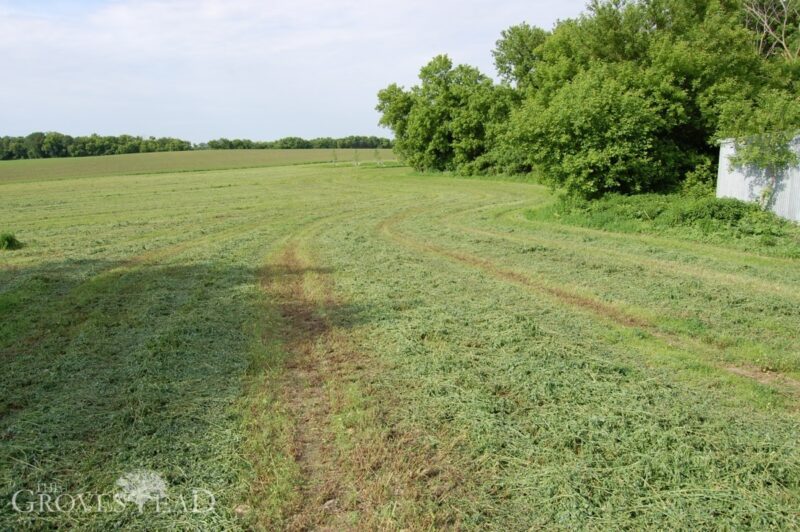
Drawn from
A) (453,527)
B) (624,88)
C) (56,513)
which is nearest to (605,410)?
(453,527)

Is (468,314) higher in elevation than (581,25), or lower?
lower

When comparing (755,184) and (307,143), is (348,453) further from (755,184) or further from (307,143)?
(307,143)

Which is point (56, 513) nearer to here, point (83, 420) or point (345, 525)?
point (83, 420)

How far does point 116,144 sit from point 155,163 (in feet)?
118

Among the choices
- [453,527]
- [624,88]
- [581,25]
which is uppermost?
[581,25]

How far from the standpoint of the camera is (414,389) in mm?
4711

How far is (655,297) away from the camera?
7.59 metres

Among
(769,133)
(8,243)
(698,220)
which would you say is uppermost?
(769,133)

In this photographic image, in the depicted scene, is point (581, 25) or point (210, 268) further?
point (581, 25)

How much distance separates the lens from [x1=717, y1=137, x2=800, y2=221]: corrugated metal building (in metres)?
12.6

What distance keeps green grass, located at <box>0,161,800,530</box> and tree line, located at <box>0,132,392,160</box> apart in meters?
94.5

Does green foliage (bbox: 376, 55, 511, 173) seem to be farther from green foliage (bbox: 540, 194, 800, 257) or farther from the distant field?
green foliage (bbox: 540, 194, 800, 257)

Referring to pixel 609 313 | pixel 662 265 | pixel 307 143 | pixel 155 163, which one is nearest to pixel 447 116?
pixel 662 265

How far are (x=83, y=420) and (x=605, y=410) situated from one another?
424 cm
